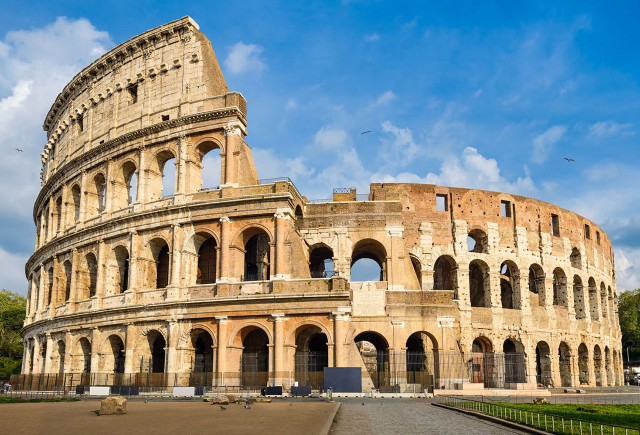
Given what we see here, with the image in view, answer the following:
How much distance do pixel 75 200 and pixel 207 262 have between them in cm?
1146

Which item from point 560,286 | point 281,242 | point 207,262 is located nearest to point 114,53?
point 207,262

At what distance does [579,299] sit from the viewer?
1585 inches

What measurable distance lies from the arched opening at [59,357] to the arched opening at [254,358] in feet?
38.7

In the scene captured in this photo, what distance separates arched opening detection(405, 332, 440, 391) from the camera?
27469mm

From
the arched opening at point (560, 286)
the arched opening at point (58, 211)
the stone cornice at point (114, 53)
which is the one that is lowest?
the arched opening at point (560, 286)

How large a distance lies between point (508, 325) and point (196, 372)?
18.3m

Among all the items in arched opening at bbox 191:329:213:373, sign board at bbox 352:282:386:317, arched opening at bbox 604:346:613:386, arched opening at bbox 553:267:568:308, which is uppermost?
arched opening at bbox 553:267:568:308

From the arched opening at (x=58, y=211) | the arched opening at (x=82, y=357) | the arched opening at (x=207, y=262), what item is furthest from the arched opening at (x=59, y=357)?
the arched opening at (x=207, y=262)

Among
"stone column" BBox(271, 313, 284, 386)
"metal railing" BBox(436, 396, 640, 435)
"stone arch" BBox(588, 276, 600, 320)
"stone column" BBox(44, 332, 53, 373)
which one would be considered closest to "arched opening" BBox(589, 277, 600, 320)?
"stone arch" BBox(588, 276, 600, 320)

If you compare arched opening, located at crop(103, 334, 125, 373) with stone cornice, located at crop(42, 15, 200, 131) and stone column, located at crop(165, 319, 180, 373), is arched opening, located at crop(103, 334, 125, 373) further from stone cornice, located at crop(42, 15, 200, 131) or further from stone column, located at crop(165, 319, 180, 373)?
stone cornice, located at crop(42, 15, 200, 131)

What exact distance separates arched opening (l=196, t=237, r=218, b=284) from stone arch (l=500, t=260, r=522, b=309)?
57.7ft

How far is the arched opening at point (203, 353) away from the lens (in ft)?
90.6

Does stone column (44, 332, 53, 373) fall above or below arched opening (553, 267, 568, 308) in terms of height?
below

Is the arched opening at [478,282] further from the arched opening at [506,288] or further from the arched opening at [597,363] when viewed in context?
the arched opening at [597,363]
